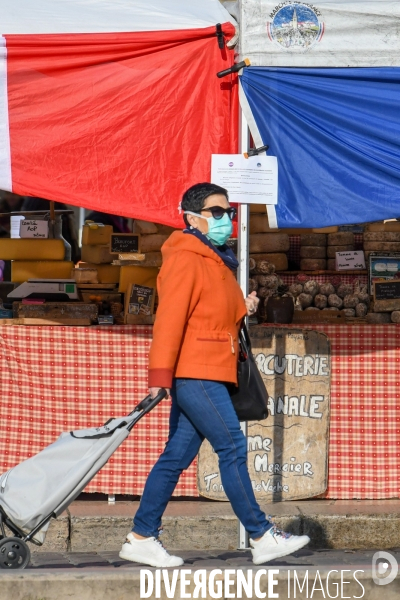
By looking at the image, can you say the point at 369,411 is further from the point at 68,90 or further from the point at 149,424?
the point at 68,90

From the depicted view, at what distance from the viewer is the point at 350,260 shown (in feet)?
27.4

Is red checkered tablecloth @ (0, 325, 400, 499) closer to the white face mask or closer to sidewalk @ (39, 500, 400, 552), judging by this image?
sidewalk @ (39, 500, 400, 552)

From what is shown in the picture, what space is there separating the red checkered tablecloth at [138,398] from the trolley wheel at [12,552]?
203cm

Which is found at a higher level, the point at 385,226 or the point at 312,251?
the point at 385,226

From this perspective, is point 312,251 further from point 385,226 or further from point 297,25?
point 297,25

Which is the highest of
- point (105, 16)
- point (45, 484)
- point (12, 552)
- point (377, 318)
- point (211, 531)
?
point (105, 16)

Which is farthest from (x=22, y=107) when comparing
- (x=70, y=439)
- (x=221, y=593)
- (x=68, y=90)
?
(x=221, y=593)

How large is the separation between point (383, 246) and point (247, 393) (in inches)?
134

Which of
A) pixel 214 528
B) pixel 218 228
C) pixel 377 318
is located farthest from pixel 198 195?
pixel 377 318

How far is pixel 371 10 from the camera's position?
5641 mm

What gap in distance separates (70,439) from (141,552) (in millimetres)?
647

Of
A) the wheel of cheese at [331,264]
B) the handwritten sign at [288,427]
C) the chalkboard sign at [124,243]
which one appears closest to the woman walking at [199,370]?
the handwritten sign at [288,427]

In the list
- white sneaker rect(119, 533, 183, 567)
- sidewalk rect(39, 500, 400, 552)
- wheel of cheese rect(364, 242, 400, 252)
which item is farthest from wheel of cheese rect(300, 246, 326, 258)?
white sneaker rect(119, 533, 183, 567)

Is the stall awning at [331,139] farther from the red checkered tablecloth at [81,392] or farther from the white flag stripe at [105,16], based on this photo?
the red checkered tablecloth at [81,392]
